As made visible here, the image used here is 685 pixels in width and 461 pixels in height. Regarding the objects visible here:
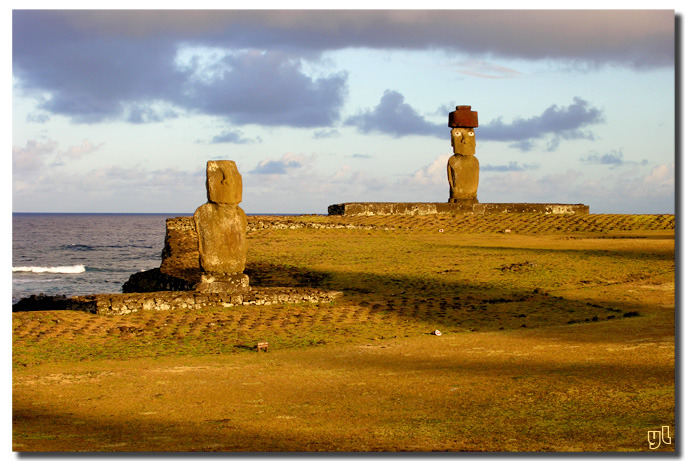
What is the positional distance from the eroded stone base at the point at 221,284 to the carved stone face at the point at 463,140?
1325 centimetres

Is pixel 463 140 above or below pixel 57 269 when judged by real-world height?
above

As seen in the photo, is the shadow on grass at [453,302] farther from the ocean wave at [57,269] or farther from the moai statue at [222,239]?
the ocean wave at [57,269]

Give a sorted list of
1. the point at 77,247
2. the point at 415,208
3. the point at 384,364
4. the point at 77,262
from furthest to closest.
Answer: the point at 77,247 < the point at 77,262 < the point at 415,208 < the point at 384,364

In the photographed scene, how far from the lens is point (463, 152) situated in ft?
81.9

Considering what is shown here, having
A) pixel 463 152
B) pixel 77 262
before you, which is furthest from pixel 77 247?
pixel 463 152

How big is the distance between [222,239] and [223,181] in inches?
41.8

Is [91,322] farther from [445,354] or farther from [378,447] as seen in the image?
[378,447]

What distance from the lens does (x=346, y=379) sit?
8.05 m

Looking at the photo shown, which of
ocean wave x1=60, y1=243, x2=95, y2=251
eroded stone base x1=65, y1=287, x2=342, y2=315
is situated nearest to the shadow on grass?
eroded stone base x1=65, y1=287, x2=342, y2=315

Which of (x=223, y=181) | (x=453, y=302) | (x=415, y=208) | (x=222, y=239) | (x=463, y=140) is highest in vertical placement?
(x=463, y=140)

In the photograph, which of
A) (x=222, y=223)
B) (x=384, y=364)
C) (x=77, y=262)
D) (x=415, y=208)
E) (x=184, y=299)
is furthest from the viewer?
(x=77, y=262)

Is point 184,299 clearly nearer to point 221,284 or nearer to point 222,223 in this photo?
point 221,284

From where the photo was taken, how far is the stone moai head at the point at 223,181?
41.9 feet

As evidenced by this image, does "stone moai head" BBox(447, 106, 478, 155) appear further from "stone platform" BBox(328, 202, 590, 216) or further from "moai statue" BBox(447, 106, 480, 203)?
"stone platform" BBox(328, 202, 590, 216)
